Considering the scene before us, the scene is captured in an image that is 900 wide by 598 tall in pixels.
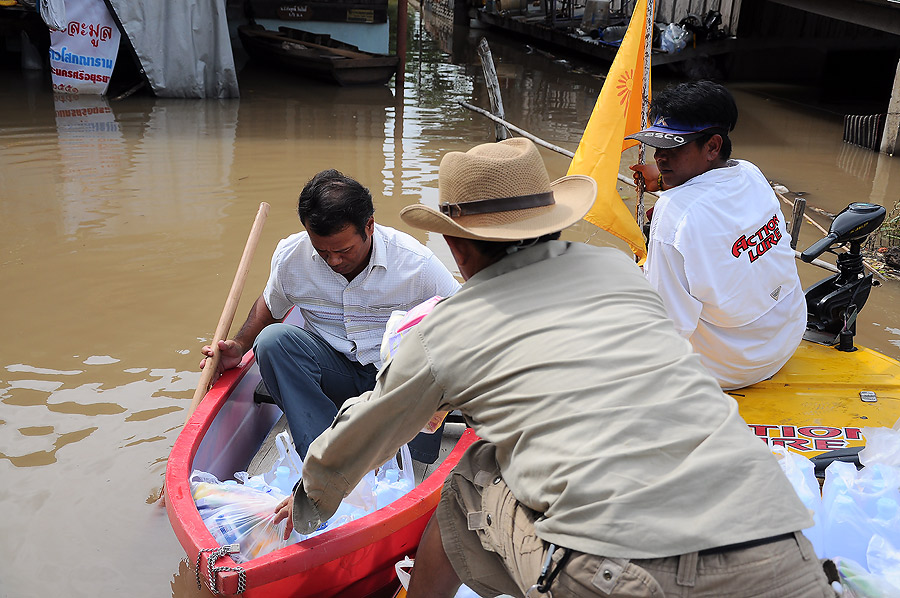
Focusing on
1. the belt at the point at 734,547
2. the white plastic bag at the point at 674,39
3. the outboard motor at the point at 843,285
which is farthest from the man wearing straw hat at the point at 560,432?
the white plastic bag at the point at 674,39

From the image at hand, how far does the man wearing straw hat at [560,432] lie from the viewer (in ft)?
Answer: 4.62

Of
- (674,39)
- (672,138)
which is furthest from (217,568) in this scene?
(674,39)

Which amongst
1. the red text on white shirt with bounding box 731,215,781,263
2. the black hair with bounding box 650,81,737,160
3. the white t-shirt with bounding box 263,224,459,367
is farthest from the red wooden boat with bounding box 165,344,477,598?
the black hair with bounding box 650,81,737,160

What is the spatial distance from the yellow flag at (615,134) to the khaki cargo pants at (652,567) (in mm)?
2413

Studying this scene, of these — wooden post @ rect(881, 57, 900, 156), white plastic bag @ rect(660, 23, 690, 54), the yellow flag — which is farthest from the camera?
white plastic bag @ rect(660, 23, 690, 54)

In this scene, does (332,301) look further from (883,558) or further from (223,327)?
(883,558)

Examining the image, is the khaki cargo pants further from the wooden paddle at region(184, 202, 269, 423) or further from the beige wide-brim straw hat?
the wooden paddle at region(184, 202, 269, 423)

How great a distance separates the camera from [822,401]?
118 inches

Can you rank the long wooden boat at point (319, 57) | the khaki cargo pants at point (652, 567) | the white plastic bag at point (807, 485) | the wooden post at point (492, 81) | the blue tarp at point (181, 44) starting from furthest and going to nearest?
the long wooden boat at point (319, 57) → the blue tarp at point (181, 44) → the wooden post at point (492, 81) → the white plastic bag at point (807, 485) → the khaki cargo pants at point (652, 567)

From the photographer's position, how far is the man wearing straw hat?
1408 millimetres

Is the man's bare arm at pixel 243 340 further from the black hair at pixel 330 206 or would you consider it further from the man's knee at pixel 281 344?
the black hair at pixel 330 206

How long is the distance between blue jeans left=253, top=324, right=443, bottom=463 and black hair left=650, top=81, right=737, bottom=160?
1.46 meters

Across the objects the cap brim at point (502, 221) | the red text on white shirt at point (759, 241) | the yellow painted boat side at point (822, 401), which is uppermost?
the cap brim at point (502, 221)

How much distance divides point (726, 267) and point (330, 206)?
1.38m
